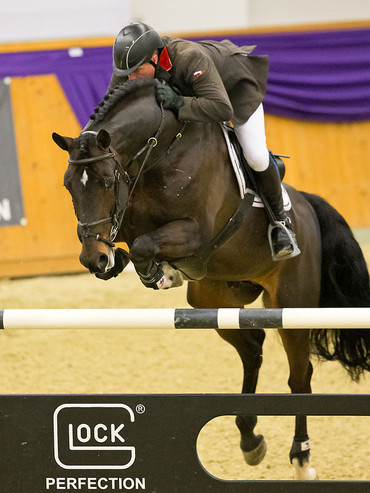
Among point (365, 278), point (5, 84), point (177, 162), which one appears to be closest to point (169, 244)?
point (177, 162)

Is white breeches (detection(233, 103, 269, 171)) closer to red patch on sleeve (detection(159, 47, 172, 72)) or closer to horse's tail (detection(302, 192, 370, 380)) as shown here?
red patch on sleeve (detection(159, 47, 172, 72))

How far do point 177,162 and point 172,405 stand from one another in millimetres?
1229

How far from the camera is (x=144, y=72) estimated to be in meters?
3.33

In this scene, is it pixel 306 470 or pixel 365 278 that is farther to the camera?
pixel 365 278

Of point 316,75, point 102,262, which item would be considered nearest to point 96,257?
point 102,262

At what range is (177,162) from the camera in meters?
3.39

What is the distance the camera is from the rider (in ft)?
10.5

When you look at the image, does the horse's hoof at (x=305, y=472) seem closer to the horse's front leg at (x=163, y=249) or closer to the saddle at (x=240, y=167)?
the horse's front leg at (x=163, y=249)

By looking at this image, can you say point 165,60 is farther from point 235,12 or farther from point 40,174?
point 235,12

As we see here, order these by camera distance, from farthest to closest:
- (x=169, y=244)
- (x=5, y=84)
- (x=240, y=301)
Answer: (x=5, y=84) → (x=240, y=301) → (x=169, y=244)

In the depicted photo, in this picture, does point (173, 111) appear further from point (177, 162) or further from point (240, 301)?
point (240, 301)

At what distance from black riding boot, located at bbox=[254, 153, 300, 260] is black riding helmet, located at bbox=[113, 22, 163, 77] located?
82cm

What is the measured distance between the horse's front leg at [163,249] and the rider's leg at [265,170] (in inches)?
17.2

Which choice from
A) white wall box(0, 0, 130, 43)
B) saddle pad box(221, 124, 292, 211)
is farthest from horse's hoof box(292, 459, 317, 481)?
white wall box(0, 0, 130, 43)
